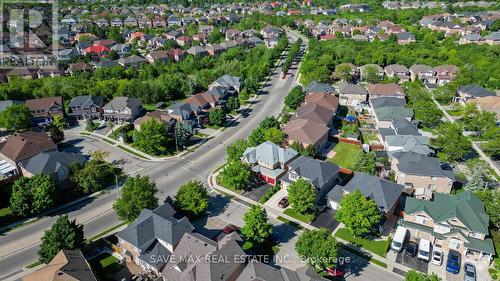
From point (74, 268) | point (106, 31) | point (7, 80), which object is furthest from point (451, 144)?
point (106, 31)

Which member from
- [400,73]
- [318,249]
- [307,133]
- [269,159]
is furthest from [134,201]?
[400,73]

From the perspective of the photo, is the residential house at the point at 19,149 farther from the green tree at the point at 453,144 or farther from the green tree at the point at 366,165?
the green tree at the point at 453,144

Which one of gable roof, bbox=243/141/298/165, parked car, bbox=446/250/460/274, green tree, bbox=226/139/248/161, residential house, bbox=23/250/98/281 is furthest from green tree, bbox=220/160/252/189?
parked car, bbox=446/250/460/274

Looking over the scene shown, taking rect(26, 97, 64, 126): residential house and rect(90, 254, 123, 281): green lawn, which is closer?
rect(90, 254, 123, 281): green lawn

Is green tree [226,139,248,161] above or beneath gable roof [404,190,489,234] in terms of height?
beneath

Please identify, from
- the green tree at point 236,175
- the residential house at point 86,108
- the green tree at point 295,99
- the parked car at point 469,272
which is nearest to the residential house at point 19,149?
the residential house at point 86,108

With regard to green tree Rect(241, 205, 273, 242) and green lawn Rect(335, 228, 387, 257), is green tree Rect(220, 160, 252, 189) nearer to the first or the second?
green tree Rect(241, 205, 273, 242)
